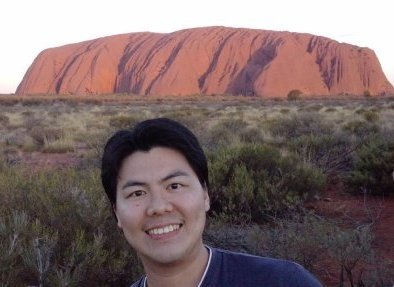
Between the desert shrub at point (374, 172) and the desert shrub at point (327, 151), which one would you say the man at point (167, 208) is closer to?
the desert shrub at point (374, 172)

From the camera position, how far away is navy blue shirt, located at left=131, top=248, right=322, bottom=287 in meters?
1.59

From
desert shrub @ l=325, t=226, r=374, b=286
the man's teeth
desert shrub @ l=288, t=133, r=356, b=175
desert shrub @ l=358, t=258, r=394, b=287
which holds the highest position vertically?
the man's teeth

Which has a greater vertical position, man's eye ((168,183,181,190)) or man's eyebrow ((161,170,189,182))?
man's eyebrow ((161,170,189,182))

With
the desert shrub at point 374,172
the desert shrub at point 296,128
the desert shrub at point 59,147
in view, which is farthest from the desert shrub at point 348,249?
the desert shrub at point 59,147

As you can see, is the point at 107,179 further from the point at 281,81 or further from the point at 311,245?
the point at 281,81

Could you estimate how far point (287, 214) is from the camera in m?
6.36

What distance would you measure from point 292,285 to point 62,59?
98.9m

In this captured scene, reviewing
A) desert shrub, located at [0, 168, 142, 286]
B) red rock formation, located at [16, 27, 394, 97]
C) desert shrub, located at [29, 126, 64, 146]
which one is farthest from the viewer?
red rock formation, located at [16, 27, 394, 97]

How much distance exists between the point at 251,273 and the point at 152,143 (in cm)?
49

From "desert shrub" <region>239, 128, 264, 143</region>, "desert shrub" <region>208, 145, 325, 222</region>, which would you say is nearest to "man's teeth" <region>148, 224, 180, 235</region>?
"desert shrub" <region>208, 145, 325, 222</region>

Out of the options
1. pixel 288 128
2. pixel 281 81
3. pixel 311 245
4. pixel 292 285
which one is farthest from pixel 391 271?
pixel 281 81

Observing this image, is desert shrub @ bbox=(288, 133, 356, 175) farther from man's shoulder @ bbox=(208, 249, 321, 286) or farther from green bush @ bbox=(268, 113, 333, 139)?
man's shoulder @ bbox=(208, 249, 321, 286)

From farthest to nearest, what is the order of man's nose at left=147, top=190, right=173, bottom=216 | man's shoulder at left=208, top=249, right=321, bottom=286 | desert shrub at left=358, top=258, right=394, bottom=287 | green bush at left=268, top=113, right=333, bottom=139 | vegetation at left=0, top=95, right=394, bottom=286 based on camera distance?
green bush at left=268, top=113, right=333, bottom=139, desert shrub at left=358, top=258, right=394, bottom=287, vegetation at left=0, top=95, right=394, bottom=286, man's nose at left=147, top=190, right=173, bottom=216, man's shoulder at left=208, top=249, right=321, bottom=286

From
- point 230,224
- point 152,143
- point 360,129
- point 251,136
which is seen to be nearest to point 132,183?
point 152,143
